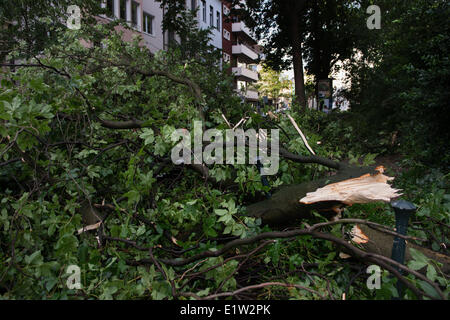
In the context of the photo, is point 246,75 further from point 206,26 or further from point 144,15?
point 144,15

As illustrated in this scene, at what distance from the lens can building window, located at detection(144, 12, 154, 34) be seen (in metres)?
25.3

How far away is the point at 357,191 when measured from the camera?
69.5 inches

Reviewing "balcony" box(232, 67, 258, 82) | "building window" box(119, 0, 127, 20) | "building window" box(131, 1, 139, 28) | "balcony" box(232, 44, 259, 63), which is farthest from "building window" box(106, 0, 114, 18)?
"balcony" box(232, 67, 258, 82)

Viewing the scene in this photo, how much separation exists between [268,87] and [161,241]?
2783 inches

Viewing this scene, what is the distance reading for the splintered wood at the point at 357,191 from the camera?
174 centimetres

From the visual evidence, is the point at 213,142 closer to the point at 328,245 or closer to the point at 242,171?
the point at 242,171

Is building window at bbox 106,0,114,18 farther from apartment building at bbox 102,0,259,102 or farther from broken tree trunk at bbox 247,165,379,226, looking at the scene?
broken tree trunk at bbox 247,165,379,226

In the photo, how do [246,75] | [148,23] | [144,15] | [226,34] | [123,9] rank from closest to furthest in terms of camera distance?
[123,9] → [144,15] → [148,23] → [226,34] → [246,75]

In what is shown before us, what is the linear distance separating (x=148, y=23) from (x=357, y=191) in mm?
27342

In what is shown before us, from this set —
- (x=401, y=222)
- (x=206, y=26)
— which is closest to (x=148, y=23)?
(x=206, y=26)

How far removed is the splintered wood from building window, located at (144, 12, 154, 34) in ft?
86.5

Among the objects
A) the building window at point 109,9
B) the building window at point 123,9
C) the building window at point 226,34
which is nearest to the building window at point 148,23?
the building window at point 123,9
